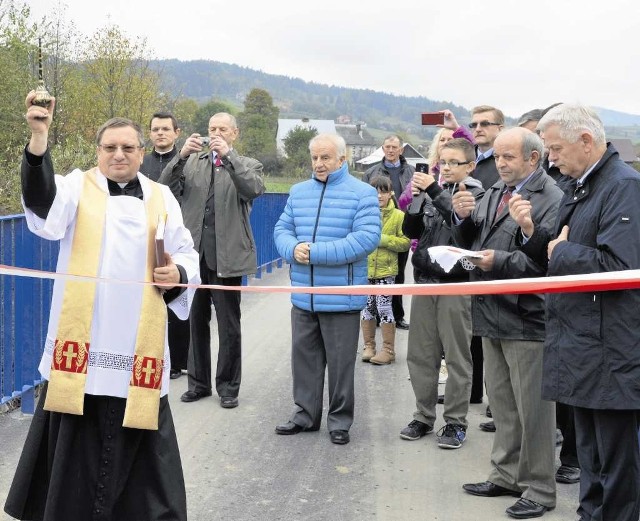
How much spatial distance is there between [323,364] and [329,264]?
820 millimetres

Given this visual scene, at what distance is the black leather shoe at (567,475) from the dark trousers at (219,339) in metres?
2.73

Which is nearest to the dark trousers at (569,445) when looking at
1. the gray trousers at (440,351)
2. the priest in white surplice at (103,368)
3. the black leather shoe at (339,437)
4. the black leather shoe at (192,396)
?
the gray trousers at (440,351)

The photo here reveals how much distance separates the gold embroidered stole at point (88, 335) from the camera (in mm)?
4164

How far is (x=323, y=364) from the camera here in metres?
6.74

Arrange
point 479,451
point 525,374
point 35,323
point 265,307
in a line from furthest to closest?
point 265,307 → point 35,323 → point 479,451 → point 525,374

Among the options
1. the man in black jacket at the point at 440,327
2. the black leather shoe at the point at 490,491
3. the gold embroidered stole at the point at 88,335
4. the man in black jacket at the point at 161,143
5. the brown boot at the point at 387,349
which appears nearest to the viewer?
the gold embroidered stole at the point at 88,335

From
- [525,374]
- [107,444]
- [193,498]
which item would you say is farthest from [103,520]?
[525,374]

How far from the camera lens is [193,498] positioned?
5148 mm

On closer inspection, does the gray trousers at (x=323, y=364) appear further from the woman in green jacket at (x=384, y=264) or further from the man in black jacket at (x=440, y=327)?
the woman in green jacket at (x=384, y=264)

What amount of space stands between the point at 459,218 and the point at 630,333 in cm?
176

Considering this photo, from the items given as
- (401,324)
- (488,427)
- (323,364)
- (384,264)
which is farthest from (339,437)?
(401,324)

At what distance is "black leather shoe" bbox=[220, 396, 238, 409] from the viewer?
281 inches

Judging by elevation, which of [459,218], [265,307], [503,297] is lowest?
[265,307]

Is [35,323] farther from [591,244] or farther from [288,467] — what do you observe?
[591,244]
